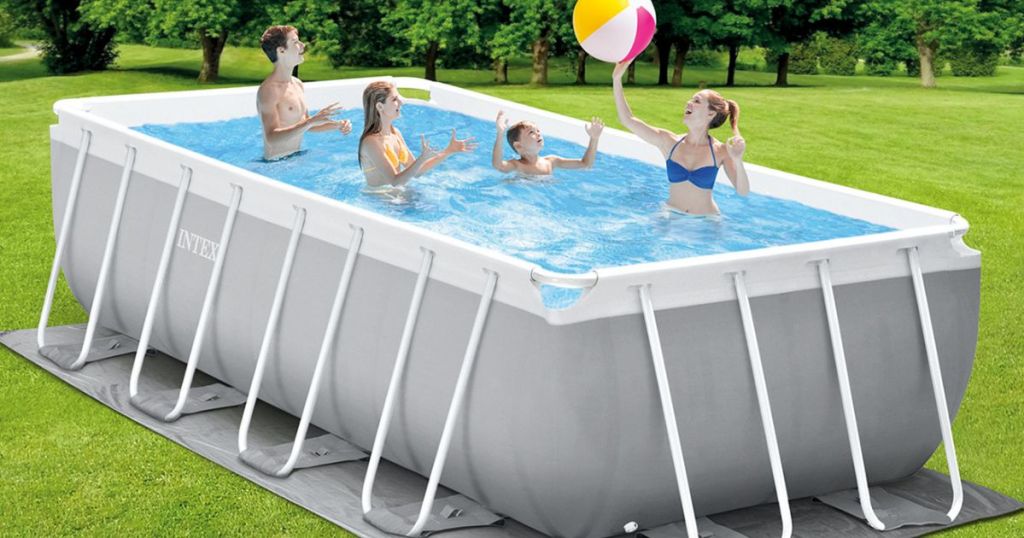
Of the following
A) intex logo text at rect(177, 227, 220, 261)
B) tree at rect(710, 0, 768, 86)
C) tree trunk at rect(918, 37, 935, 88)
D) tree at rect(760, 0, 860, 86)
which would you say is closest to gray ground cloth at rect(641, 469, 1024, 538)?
intex logo text at rect(177, 227, 220, 261)

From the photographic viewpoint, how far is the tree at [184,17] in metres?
23.8

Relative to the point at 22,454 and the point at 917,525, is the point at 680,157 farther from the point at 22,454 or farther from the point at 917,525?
the point at 22,454

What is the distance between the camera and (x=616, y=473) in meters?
4.72

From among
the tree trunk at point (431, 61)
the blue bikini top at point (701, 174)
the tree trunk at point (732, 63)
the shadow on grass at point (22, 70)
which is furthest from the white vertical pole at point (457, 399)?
the shadow on grass at point (22, 70)

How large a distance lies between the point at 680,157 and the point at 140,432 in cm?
254

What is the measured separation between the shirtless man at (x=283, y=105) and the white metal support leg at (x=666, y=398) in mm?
3101

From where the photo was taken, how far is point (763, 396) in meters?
4.87

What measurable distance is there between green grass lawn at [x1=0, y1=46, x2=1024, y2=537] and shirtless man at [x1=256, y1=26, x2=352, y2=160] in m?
1.47

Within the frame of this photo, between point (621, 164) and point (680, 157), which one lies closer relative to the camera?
point (680, 157)

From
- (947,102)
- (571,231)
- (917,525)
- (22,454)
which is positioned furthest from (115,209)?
(947,102)

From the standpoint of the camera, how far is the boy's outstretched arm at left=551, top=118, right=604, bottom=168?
698 cm

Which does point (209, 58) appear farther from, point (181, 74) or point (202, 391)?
point (202, 391)

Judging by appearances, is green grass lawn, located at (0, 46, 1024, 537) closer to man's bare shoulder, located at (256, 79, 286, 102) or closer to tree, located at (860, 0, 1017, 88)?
man's bare shoulder, located at (256, 79, 286, 102)

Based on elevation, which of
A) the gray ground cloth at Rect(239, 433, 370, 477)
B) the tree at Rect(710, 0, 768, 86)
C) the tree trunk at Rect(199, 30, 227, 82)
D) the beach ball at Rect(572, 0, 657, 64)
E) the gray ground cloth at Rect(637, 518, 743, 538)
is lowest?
the tree trunk at Rect(199, 30, 227, 82)
